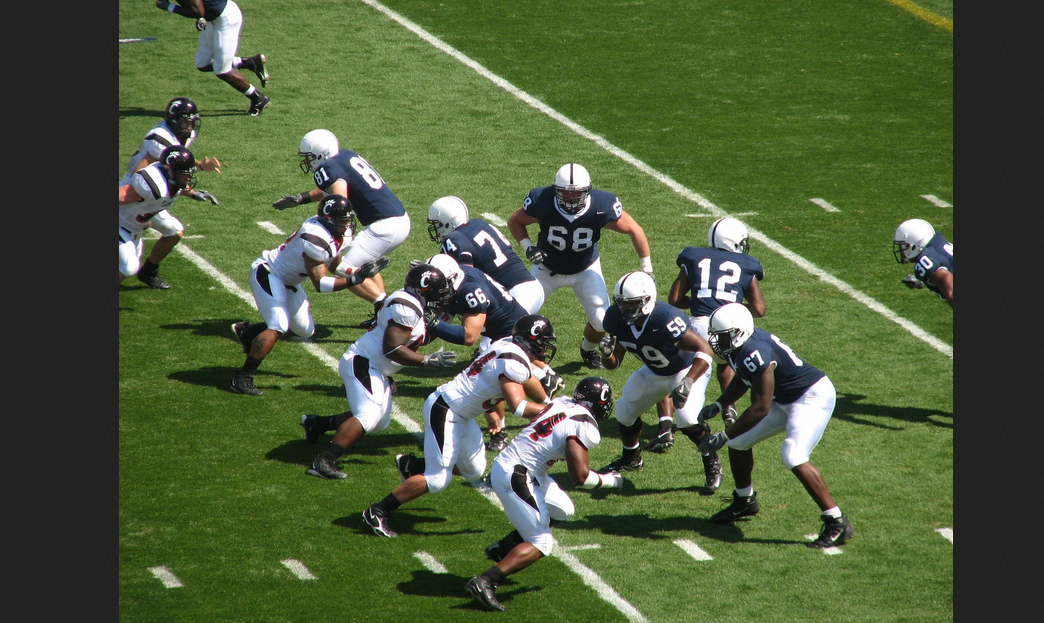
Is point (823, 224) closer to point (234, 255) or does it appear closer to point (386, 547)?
point (234, 255)

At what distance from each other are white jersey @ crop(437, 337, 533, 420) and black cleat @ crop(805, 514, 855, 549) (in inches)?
86.0

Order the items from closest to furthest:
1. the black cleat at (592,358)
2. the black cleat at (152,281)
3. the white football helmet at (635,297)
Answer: the white football helmet at (635,297)
the black cleat at (592,358)
the black cleat at (152,281)

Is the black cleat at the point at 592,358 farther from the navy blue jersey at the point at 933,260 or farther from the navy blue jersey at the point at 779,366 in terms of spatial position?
the navy blue jersey at the point at 933,260

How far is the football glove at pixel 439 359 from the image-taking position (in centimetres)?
857

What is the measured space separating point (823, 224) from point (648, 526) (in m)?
6.15

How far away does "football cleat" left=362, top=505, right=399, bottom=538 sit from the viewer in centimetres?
790

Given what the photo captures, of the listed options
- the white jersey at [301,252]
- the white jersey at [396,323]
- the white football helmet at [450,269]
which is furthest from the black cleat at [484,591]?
the white jersey at [301,252]

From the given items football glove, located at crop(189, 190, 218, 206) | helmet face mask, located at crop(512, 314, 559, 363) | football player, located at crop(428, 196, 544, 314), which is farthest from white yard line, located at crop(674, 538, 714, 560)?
football glove, located at crop(189, 190, 218, 206)

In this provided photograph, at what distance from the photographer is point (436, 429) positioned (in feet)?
25.9

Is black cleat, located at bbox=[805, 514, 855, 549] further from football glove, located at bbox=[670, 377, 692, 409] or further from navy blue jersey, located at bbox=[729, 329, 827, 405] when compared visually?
football glove, located at bbox=[670, 377, 692, 409]

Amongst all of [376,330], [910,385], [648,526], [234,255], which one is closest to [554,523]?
[648,526]

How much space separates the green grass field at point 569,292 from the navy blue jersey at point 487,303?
986mm

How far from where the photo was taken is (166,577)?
7.41 m

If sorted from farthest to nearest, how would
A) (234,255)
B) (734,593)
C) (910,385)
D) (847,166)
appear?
(847,166) → (234,255) → (910,385) → (734,593)
